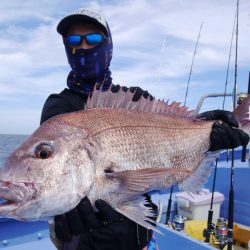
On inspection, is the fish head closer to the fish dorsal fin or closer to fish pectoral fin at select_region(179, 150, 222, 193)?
the fish dorsal fin

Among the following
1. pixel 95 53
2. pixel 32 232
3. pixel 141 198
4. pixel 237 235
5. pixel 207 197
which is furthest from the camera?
pixel 207 197

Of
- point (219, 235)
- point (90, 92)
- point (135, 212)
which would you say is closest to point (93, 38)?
point (90, 92)

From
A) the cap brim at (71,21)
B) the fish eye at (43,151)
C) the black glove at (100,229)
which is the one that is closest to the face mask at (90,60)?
the cap brim at (71,21)

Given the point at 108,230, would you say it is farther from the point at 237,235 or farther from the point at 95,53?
the point at 237,235

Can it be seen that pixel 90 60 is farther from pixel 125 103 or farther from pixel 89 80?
pixel 125 103

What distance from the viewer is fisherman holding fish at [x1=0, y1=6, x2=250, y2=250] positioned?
158 centimetres

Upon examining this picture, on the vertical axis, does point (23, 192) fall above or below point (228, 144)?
below

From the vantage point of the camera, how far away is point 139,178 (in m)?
1.76

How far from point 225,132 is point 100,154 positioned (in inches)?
43.8

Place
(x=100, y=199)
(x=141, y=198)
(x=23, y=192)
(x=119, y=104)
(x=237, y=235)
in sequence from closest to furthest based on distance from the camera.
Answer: (x=23, y=192)
(x=100, y=199)
(x=141, y=198)
(x=119, y=104)
(x=237, y=235)

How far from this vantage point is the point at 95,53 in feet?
7.80

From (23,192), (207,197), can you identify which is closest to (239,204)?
(207,197)

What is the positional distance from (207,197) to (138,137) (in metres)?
3.50

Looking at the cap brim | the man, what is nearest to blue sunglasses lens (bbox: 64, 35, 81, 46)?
the man
